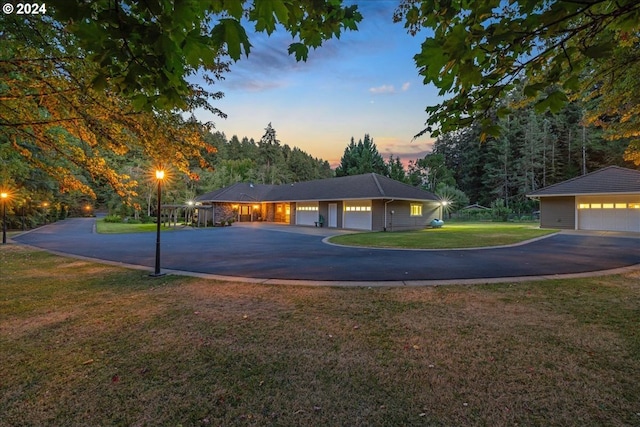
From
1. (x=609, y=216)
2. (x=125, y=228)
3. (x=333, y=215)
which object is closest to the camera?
(x=609, y=216)

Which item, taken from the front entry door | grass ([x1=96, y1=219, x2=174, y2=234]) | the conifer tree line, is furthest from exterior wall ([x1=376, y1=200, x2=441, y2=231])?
grass ([x1=96, y1=219, x2=174, y2=234])

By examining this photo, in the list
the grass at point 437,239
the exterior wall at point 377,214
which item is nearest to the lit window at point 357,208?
the exterior wall at point 377,214

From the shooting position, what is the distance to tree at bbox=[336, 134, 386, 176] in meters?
50.5

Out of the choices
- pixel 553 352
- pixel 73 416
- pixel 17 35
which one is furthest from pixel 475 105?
pixel 17 35

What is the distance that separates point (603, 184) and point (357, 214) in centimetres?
1830

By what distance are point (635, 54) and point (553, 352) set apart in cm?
482

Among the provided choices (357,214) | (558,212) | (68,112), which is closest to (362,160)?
(357,214)

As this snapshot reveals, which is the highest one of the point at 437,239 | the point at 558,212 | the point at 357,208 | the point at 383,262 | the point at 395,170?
the point at 395,170

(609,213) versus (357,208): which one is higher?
(357,208)

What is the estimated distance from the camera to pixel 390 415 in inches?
106

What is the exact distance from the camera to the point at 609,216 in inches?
899

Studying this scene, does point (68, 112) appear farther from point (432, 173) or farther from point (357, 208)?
point (432, 173)

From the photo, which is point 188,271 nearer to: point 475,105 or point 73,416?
point 73,416

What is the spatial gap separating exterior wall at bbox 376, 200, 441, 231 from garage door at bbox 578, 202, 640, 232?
10918 millimetres
